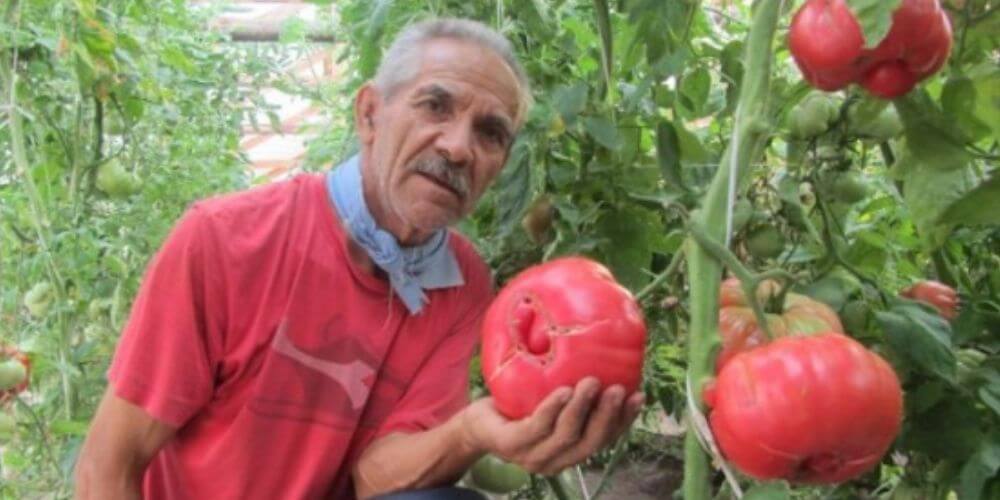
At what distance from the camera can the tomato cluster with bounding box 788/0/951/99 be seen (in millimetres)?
860

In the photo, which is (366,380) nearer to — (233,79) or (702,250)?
(702,250)

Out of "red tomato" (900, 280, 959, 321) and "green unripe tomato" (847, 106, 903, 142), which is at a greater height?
"green unripe tomato" (847, 106, 903, 142)

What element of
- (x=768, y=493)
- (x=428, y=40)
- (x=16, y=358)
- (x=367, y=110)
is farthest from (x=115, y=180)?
(x=768, y=493)

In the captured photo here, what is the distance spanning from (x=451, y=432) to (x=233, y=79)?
1.26m

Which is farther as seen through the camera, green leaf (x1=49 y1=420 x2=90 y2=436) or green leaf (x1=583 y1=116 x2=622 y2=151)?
green leaf (x1=49 y1=420 x2=90 y2=436)

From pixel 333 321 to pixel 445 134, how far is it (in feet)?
0.87

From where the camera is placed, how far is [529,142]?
1.37 metres

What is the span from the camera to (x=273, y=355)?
1.32 metres

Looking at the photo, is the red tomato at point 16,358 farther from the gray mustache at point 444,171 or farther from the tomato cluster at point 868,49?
the tomato cluster at point 868,49

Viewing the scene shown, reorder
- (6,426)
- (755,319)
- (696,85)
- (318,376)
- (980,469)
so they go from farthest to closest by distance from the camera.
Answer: (6,426)
(696,85)
(318,376)
(980,469)
(755,319)

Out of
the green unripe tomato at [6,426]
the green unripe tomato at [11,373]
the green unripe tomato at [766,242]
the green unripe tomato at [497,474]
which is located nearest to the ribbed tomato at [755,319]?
the green unripe tomato at [766,242]

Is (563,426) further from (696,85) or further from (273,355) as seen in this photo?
(696,85)

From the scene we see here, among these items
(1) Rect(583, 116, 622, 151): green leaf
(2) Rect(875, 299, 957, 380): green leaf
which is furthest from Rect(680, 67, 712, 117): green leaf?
(2) Rect(875, 299, 957, 380): green leaf

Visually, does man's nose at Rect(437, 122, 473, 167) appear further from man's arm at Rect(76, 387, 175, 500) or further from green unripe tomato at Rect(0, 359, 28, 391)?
green unripe tomato at Rect(0, 359, 28, 391)
